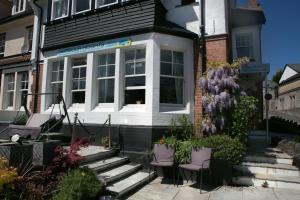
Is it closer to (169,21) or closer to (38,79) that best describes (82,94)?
(38,79)

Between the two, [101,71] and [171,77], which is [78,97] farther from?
[171,77]

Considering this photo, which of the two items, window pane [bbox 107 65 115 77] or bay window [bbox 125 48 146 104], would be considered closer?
bay window [bbox 125 48 146 104]

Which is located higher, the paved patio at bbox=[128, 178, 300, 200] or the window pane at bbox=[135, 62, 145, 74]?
the window pane at bbox=[135, 62, 145, 74]

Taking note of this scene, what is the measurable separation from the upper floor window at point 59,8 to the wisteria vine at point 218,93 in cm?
707

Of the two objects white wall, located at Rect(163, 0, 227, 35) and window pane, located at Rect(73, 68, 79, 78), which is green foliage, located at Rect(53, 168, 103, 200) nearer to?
window pane, located at Rect(73, 68, 79, 78)

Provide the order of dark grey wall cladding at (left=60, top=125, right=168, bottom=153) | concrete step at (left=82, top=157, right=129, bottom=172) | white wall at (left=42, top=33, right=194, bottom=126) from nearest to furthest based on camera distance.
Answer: concrete step at (left=82, top=157, right=129, bottom=172) < dark grey wall cladding at (left=60, top=125, right=168, bottom=153) < white wall at (left=42, top=33, right=194, bottom=126)

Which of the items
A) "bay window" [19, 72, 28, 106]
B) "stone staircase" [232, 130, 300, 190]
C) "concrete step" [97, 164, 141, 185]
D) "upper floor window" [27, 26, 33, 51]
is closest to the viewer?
"concrete step" [97, 164, 141, 185]

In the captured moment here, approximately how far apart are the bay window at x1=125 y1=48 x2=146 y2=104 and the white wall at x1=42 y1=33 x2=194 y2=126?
20 cm

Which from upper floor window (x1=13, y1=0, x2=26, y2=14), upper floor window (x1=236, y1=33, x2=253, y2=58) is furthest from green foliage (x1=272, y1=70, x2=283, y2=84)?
upper floor window (x1=13, y1=0, x2=26, y2=14)

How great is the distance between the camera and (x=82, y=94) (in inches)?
433

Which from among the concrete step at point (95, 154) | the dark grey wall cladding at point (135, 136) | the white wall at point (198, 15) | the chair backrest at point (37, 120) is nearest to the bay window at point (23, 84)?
the chair backrest at point (37, 120)

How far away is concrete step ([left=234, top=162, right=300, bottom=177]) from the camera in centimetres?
757

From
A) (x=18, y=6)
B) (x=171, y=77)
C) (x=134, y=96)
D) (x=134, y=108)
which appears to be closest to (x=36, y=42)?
(x=18, y=6)

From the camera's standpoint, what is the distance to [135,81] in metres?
9.70
